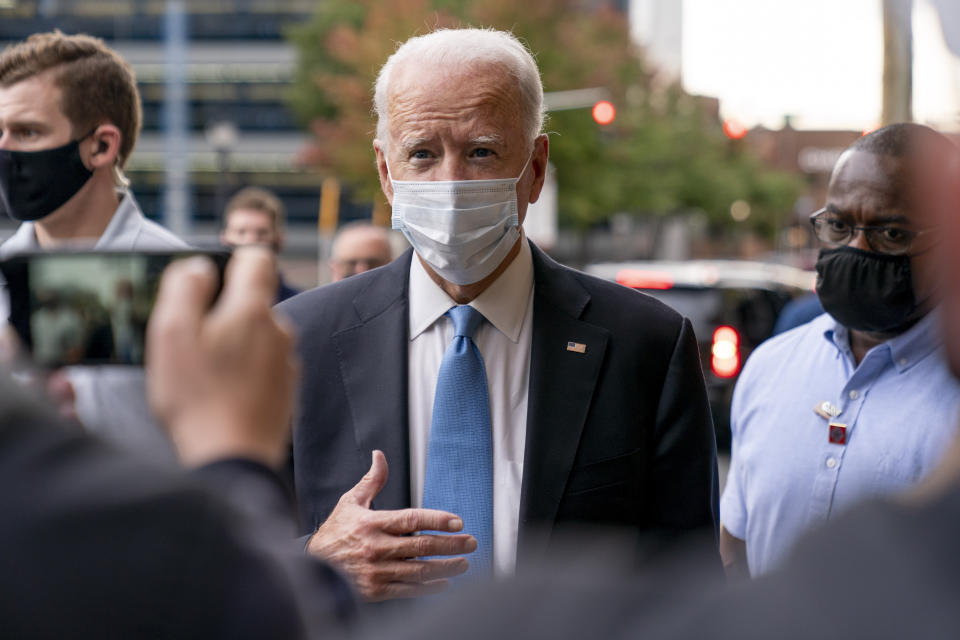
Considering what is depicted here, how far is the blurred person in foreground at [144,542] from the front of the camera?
83 centimetres

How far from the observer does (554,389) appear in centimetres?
269

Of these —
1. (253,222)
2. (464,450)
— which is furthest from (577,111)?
(464,450)

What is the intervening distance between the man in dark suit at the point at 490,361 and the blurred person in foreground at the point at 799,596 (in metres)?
1.70

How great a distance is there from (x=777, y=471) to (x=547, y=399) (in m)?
0.91

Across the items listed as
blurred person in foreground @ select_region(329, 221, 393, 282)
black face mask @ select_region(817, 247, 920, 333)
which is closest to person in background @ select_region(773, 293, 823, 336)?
blurred person in foreground @ select_region(329, 221, 393, 282)

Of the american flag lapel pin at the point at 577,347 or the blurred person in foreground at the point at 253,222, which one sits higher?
the blurred person in foreground at the point at 253,222

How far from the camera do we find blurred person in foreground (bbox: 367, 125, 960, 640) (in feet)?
2.42

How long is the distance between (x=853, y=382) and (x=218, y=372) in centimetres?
256

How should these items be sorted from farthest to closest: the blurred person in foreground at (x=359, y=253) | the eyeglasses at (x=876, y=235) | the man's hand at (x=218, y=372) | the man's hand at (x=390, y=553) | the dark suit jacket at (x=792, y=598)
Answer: the blurred person in foreground at (x=359, y=253)
the eyeglasses at (x=876, y=235)
the man's hand at (x=390, y=553)
the man's hand at (x=218, y=372)
the dark suit jacket at (x=792, y=598)

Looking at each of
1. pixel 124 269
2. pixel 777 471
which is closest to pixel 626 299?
pixel 777 471

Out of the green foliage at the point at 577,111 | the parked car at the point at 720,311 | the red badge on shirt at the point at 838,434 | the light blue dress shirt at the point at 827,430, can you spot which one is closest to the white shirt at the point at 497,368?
the light blue dress shirt at the point at 827,430

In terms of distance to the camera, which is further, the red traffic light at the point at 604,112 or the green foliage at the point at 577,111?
the green foliage at the point at 577,111

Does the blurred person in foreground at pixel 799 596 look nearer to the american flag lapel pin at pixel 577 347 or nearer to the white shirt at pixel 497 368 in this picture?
the white shirt at pixel 497 368

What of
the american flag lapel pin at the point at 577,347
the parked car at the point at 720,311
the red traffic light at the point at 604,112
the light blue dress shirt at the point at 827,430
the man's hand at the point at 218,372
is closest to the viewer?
the man's hand at the point at 218,372
